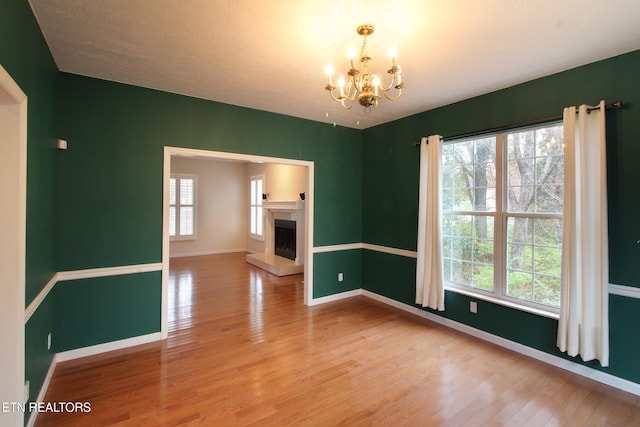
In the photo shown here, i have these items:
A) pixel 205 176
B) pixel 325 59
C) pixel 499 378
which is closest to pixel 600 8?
pixel 325 59

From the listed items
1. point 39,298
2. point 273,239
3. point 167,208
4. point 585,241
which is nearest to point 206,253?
point 273,239

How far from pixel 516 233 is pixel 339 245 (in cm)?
237

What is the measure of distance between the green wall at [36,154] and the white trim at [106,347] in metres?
0.23

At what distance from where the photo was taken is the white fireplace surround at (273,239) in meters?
6.23

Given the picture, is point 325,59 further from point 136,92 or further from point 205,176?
point 205,176

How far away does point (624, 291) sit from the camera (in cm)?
238

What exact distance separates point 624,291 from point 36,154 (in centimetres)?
451

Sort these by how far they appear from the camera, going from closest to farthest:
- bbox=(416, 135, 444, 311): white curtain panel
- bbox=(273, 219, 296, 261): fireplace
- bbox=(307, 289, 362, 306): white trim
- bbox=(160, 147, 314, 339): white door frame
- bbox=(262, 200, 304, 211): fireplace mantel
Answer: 1. bbox=(160, 147, 314, 339): white door frame
2. bbox=(416, 135, 444, 311): white curtain panel
3. bbox=(307, 289, 362, 306): white trim
4. bbox=(262, 200, 304, 211): fireplace mantel
5. bbox=(273, 219, 296, 261): fireplace

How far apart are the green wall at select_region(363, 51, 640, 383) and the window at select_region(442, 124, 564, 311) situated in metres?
0.21

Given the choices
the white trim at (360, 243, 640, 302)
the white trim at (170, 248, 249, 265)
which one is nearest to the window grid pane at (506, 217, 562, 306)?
the white trim at (360, 243, 640, 302)

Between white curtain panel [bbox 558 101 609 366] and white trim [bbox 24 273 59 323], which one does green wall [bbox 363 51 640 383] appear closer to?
white curtain panel [bbox 558 101 609 366]

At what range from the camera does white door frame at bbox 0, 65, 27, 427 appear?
1575 millimetres

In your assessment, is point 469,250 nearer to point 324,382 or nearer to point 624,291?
point 624,291

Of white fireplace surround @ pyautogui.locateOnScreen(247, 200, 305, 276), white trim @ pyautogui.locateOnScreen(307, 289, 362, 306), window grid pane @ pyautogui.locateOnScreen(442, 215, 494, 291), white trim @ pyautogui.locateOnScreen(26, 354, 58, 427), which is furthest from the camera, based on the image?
white fireplace surround @ pyautogui.locateOnScreen(247, 200, 305, 276)
